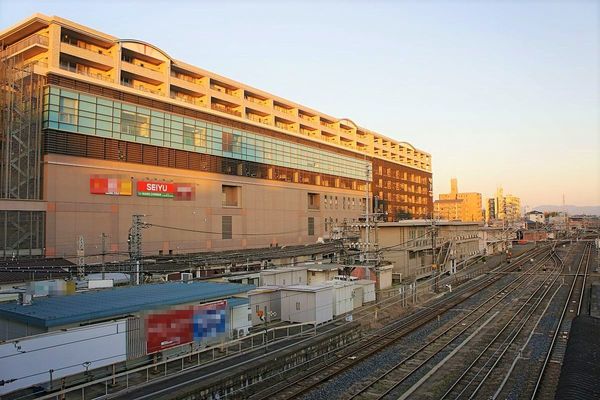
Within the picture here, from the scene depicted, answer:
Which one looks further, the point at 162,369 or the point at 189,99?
the point at 189,99

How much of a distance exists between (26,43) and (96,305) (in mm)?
30174

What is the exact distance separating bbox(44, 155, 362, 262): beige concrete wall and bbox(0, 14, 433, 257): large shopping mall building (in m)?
0.11

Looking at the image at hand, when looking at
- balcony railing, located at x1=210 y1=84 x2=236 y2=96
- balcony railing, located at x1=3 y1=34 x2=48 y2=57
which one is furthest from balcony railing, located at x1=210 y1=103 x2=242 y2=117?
balcony railing, located at x1=3 y1=34 x2=48 y2=57

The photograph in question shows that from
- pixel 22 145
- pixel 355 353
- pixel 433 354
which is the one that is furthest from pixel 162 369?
pixel 22 145

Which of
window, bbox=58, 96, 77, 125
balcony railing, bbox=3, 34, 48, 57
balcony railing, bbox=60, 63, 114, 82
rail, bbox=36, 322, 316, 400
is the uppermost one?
balcony railing, bbox=3, 34, 48, 57

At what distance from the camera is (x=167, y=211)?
133ft

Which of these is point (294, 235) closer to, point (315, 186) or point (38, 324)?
point (315, 186)

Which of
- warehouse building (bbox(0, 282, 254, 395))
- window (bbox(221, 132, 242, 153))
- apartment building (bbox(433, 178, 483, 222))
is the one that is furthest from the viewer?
apartment building (bbox(433, 178, 483, 222))

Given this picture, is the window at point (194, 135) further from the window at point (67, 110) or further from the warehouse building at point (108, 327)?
the warehouse building at point (108, 327)

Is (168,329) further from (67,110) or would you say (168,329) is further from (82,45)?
(82,45)

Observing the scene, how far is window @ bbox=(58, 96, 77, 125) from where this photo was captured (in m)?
33.8

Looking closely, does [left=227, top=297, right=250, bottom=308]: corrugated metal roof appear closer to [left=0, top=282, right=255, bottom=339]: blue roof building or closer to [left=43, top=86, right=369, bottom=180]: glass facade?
[left=0, top=282, right=255, bottom=339]: blue roof building

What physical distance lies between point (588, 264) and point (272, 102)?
46.7m

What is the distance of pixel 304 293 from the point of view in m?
22.6
